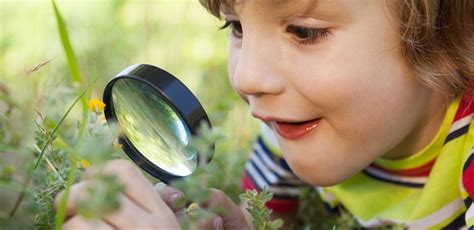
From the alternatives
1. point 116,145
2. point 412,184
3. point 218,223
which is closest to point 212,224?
point 218,223

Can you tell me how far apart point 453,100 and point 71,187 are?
106 centimetres

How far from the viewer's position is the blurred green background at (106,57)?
2176 mm

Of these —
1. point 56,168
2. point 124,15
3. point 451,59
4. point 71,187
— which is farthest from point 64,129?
point 124,15

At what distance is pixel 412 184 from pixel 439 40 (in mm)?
478

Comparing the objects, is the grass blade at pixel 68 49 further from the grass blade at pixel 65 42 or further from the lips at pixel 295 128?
the lips at pixel 295 128

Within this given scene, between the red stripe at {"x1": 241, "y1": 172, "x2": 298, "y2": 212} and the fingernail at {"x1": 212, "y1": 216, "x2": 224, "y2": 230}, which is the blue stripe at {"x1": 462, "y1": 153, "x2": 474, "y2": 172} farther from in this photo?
the red stripe at {"x1": 241, "y1": 172, "x2": 298, "y2": 212}

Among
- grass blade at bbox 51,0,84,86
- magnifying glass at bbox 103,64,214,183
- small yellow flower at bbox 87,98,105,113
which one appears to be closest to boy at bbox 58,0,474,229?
magnifying glass at bbox 103,64,214,183

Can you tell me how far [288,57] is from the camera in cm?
195

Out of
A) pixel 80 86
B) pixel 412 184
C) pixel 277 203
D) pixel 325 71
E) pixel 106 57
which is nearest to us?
pixel 325 71

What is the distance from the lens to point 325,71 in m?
1.94

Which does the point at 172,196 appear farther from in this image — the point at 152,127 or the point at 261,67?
the point at 261,67

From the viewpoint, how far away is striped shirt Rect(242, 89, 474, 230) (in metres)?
2.23

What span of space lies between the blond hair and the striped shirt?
10cm

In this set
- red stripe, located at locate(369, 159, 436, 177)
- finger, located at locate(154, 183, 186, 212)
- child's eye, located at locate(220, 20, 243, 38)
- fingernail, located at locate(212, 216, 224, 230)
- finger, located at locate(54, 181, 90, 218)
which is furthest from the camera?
red stripe, located at locate(369, 159, 436, 177)
